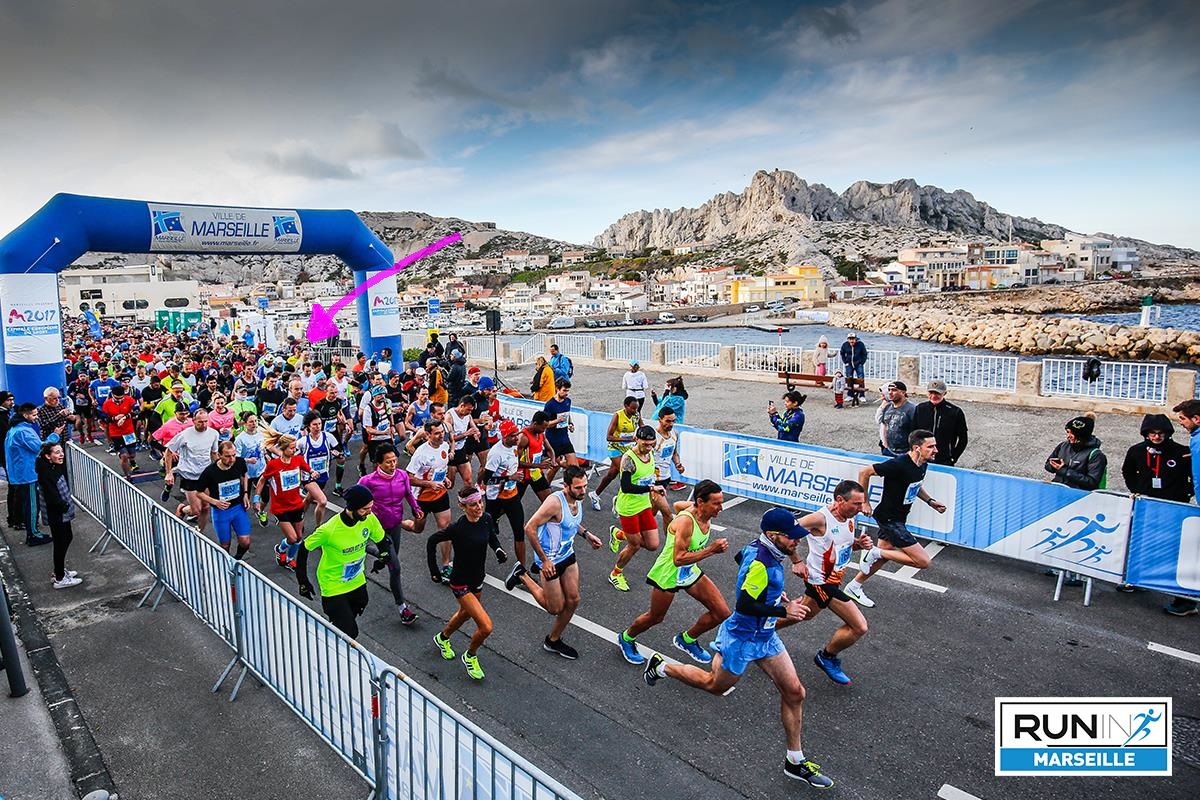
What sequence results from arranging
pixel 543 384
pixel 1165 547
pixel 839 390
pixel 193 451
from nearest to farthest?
1. pixel 1165 547
2. pixel 193 451
3. pixel 543 384
4. pixel 839 390

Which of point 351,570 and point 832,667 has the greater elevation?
point 351,570

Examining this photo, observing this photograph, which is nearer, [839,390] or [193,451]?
[193,451]

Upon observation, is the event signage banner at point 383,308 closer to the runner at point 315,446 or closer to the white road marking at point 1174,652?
the runner at point 315,446

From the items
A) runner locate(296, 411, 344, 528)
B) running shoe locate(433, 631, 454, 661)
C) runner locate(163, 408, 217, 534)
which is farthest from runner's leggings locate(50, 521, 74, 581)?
running shoe locate(433, 631, 454, 661)

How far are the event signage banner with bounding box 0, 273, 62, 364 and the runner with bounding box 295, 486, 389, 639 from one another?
14.2 metres

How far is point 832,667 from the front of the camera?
595 centimetres

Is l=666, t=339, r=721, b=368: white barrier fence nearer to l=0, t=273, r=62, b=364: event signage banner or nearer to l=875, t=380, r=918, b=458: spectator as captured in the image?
l=875, t=380, r=918, b=458: spectator

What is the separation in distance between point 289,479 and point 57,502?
248cm

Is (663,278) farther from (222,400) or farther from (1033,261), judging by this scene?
(222,400)

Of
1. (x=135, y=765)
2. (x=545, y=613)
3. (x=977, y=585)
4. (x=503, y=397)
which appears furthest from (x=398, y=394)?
(x=977, y=585)

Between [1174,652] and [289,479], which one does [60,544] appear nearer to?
[289,479]

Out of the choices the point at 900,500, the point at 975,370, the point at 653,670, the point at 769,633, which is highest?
the point at 975,370

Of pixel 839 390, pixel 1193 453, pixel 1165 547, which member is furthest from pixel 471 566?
pixel 839 390

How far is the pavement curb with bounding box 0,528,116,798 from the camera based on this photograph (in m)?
4.88
